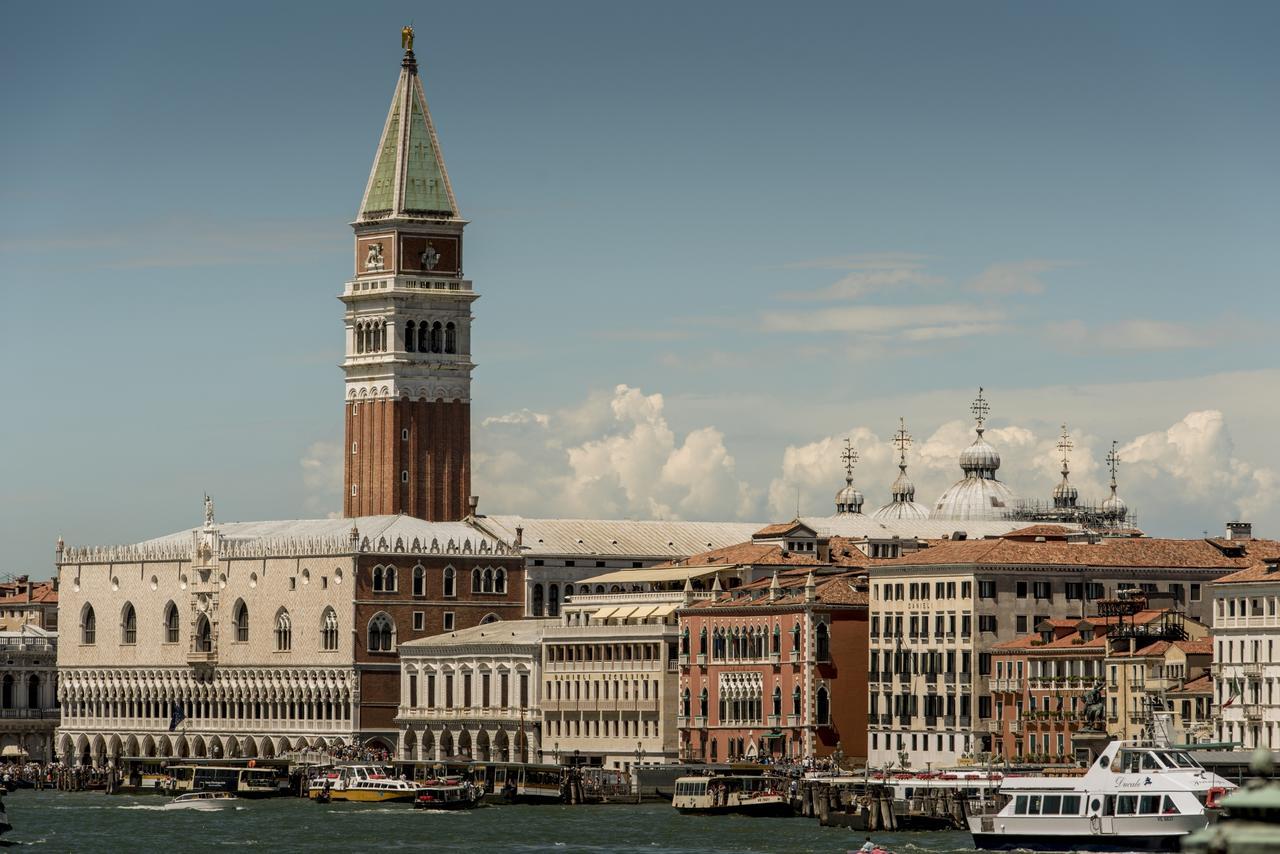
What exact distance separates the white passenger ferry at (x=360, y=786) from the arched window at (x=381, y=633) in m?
26.9

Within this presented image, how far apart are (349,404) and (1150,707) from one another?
76.6 metres

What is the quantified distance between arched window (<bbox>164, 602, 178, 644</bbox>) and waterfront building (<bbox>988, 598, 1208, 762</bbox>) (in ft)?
222

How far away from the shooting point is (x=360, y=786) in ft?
427

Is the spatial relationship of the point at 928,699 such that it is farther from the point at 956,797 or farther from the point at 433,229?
the point at 433,229

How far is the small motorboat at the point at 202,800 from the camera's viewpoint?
130 metres

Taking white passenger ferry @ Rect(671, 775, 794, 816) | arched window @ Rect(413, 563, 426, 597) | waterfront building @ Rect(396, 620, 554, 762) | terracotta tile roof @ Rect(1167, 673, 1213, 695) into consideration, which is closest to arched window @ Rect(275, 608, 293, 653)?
arched window @ Rect(413, 563, 426, 597)

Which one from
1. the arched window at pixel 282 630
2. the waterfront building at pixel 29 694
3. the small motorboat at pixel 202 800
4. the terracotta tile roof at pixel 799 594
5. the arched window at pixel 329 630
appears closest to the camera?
the terracotta tile roof at pixel 799 594

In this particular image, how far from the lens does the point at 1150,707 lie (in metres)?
105

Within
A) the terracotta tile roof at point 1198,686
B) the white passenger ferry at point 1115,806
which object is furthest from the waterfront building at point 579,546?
the white passenger ferry at point 1115,806

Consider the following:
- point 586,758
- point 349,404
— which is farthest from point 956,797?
point 349,404

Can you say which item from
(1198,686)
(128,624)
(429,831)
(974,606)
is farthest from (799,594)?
(128,624)

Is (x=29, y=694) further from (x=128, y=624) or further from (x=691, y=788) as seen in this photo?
(x=691, y=788)

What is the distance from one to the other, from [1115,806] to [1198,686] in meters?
27.1

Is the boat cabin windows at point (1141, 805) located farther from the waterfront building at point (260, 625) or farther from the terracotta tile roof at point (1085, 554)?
the waterfront building at point (260, 625)
